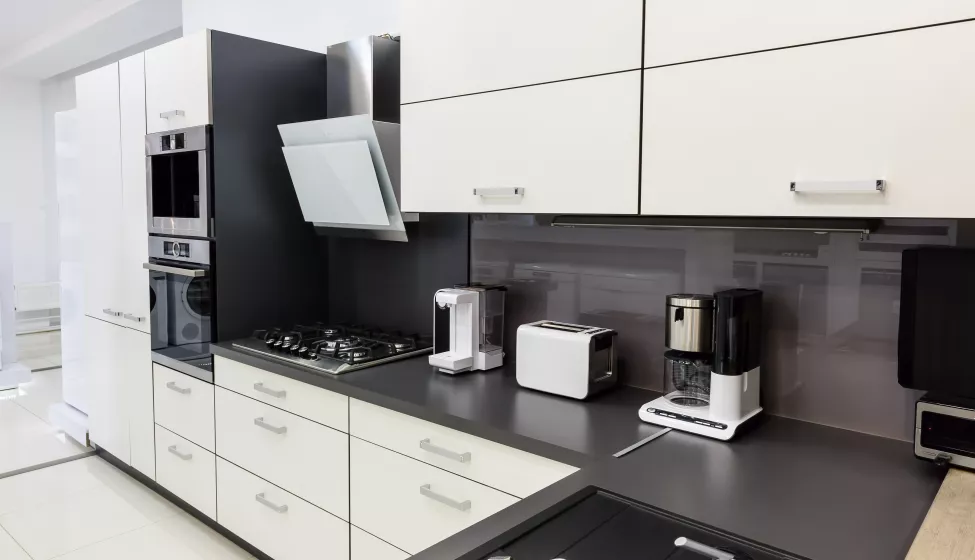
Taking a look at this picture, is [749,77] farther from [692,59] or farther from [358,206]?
[358,206]

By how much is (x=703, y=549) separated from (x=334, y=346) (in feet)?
5.41

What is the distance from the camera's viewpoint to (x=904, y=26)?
1.23 m

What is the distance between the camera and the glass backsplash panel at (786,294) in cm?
159

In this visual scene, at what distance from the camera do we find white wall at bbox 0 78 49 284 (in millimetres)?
7332

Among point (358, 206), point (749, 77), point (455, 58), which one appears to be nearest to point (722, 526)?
point (749, 77)

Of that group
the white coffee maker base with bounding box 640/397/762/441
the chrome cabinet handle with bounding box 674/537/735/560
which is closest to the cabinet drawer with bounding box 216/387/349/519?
the white coffee maker base with bounding box 640/397/762/441

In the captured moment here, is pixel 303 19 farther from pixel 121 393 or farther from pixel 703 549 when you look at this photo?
pixel 703 549

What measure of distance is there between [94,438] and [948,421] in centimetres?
385

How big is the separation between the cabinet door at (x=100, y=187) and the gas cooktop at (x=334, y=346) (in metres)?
1.11

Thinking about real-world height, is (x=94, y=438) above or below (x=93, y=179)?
below

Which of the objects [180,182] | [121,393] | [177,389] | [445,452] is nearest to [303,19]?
[180,182]

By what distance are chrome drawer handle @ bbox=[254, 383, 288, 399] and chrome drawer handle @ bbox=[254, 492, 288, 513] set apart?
395 millimetres

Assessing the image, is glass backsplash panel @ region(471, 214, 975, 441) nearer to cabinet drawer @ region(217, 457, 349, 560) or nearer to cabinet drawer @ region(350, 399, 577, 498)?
cabinet drawer @ region(350, 399, 577, 498)

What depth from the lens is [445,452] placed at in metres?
1.77
